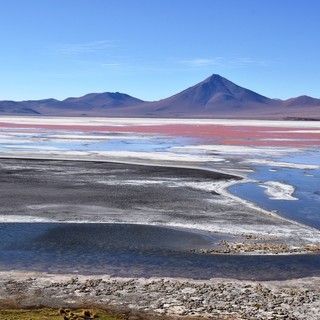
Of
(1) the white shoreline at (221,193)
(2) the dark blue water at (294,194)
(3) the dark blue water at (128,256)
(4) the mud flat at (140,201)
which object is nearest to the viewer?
(3) the dark blue water at (128,256)

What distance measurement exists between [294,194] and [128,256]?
31.3 feet

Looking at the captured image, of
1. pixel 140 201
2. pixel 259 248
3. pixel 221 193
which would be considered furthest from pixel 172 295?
pixel 221 193

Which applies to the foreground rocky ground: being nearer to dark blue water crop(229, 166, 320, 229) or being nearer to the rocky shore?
the rocky shore

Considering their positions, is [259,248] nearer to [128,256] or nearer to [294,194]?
[128,256]

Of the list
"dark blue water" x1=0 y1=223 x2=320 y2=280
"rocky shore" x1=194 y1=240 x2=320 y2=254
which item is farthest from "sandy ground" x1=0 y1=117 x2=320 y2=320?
"dark blue water" x1=0 y1=223 x2=320 y2=280

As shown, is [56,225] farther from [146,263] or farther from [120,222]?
[146,263]

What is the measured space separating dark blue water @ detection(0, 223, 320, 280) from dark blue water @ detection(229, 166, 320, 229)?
3924mm

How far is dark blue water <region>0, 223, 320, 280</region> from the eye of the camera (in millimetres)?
10727

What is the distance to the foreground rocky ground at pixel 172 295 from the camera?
8.62 meters

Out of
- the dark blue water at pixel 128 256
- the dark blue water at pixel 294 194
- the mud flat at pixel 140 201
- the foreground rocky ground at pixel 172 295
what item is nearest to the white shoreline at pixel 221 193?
the mud flat at pixel 140 201

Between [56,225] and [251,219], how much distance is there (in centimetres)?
519

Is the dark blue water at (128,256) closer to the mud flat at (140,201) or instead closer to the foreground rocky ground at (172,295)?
the foreground rocky ground at (172,295)

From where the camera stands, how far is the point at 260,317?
8344mm

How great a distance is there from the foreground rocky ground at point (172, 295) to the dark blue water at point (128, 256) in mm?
552
